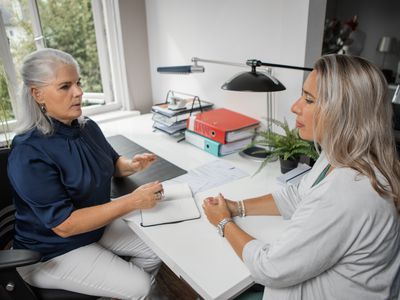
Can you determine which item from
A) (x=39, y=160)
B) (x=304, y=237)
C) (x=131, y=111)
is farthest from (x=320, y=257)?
→ (x=131, y=111)

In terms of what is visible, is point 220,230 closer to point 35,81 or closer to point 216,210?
point 216,210

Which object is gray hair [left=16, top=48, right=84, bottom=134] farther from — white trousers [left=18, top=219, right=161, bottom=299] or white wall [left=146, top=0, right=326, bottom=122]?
white wall [left=146, top=0, right=326, bottom=122]

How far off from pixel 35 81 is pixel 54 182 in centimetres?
37

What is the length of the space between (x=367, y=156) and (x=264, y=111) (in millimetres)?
1079

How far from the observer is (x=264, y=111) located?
72.2 inches

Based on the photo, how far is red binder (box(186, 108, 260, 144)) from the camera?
169 cm

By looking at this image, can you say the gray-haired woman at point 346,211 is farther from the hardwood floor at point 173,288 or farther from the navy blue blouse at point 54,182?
the hardwood floor at point 173,288

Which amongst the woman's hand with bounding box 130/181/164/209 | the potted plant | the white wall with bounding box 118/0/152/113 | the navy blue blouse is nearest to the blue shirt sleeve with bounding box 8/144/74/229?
the navy blue blouse

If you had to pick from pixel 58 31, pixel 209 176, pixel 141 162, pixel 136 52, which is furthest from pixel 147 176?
pixel 58 31

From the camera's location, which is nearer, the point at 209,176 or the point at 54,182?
the point at 54,182

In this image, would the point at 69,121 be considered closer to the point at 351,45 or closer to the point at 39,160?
the point at 39,160

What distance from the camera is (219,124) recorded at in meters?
1.75

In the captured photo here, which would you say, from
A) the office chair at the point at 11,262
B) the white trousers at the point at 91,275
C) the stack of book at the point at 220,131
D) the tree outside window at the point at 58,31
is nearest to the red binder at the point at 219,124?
the stack of book at the point at 220,131

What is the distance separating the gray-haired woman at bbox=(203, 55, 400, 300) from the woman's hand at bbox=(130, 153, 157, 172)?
779 mm
